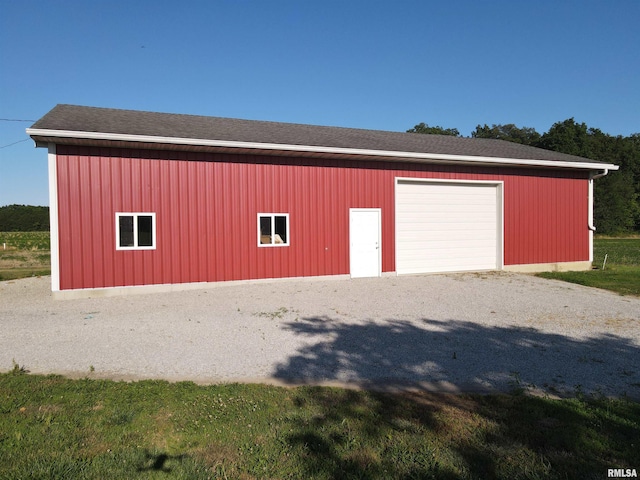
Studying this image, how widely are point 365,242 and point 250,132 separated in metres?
4.39

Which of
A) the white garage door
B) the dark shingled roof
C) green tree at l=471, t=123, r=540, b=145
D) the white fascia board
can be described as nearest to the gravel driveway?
the white garage door

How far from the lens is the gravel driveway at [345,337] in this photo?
471cm

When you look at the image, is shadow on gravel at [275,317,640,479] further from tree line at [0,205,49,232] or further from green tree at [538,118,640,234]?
tree line at [0,205,49,232]

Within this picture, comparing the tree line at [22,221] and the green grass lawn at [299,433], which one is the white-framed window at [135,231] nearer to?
the green grass lawn at [299,433]

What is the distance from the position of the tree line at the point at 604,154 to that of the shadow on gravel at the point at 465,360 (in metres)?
47.0

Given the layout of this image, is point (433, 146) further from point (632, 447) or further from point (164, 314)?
point (632, 447)

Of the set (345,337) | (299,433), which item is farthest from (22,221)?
(299,433)

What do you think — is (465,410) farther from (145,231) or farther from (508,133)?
(508,133)

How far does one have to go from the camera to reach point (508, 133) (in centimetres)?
5897

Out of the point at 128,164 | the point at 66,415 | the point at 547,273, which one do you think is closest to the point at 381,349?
the point at 66,415

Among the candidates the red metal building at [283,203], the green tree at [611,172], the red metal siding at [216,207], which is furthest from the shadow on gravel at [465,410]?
the green tree at [611,172]

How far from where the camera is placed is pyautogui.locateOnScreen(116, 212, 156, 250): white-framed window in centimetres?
988

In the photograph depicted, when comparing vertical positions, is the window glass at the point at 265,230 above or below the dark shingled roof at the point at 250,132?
below

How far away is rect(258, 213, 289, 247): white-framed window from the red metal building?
3 centimetres
